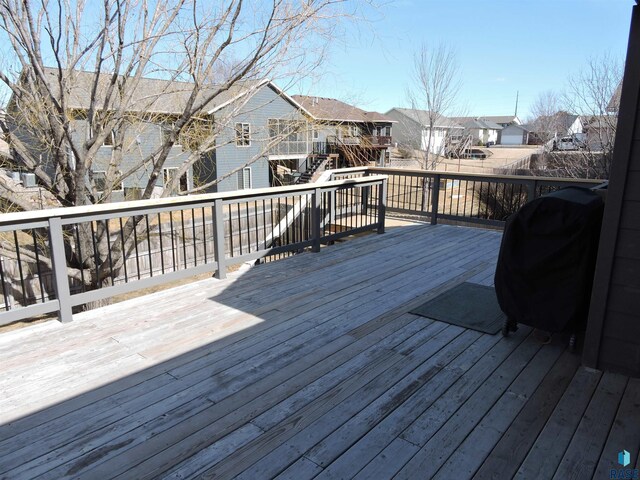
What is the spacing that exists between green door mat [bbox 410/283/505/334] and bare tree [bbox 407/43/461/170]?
38.6ft

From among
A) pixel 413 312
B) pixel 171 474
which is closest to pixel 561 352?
pixel 413 312

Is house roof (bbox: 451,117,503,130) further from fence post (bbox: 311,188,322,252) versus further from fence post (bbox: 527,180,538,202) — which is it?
fence post (bbox: 311,188,322,252)

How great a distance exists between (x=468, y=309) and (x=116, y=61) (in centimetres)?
469

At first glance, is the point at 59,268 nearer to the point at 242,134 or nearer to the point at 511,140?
the point at 242,134

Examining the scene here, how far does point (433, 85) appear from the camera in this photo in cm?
1425

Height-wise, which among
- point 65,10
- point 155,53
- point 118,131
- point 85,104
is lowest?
point 118,131

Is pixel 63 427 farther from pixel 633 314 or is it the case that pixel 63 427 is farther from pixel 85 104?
pixel 85 104

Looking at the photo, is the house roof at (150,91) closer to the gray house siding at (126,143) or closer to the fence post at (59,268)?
the gray house siding at (126,143)

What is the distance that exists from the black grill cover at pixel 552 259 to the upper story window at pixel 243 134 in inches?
193

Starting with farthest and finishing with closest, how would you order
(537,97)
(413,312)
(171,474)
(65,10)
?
1. (537,97)
2. (65,10)
3. (413,312)
4. (171,474)

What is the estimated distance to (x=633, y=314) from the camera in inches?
89.7

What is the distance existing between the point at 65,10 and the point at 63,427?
16.7 ft

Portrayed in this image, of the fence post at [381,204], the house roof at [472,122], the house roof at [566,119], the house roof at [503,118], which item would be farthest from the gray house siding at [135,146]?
the house roof at [503,118]

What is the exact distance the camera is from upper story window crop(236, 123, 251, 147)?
6714 mm
